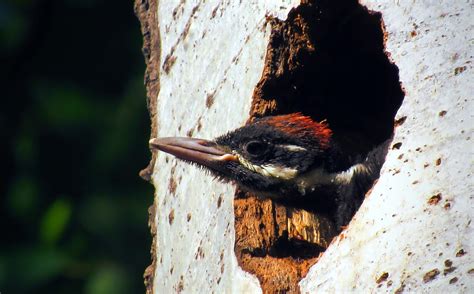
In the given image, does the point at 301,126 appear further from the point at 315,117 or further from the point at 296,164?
the point at 315,117

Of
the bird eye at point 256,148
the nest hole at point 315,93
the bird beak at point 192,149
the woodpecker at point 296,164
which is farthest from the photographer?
the bird eye at point 256,148

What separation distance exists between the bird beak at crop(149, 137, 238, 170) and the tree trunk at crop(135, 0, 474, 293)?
57 millimetres

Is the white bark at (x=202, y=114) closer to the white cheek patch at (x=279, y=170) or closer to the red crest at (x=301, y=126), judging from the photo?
the red crest at (x=301, y=126)

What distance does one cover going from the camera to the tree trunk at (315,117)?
121 inches

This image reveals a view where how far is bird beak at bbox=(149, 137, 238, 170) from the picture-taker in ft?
13.5

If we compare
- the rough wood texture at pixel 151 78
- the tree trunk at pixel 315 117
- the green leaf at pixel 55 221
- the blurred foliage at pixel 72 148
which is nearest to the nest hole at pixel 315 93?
the tree trunk at pixel 315 117

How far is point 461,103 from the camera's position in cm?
313

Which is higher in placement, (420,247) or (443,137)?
(443,137)

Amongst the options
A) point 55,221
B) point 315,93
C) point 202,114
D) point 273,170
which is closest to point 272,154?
point 273,170

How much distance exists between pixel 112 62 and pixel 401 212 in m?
4.96

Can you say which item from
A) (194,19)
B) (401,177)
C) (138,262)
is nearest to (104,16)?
(138,262)

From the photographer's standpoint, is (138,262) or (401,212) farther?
(138,262)

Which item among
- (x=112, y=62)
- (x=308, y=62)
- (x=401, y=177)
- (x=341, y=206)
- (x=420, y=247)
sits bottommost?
(x=420, y=247)

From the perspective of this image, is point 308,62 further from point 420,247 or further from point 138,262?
point 138,262
